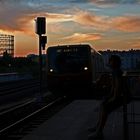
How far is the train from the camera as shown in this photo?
3108cm

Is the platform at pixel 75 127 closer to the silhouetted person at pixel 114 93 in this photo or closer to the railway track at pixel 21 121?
the railway track at pixel 21 121

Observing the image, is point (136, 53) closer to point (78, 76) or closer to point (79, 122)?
point (78, 76)

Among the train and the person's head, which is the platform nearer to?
the person's head

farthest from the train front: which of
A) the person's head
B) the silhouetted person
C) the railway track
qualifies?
the person's head

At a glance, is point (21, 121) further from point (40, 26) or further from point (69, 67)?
point (69, 67)

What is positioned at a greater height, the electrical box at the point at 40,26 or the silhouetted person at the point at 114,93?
the electrical box at the point at 40,26

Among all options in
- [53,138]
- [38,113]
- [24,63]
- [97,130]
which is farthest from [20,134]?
[24,63]

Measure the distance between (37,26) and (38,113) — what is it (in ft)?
17.3

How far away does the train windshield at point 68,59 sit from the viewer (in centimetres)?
3127

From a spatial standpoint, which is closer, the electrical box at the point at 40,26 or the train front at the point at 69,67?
the electrical box at the point at 40,26

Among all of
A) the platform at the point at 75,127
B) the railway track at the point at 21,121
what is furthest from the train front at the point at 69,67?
the platform at the point at 75,127

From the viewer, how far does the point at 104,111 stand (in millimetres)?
12406

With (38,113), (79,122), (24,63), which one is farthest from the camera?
(24,63)

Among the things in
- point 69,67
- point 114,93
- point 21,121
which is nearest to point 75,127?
point 21,121
